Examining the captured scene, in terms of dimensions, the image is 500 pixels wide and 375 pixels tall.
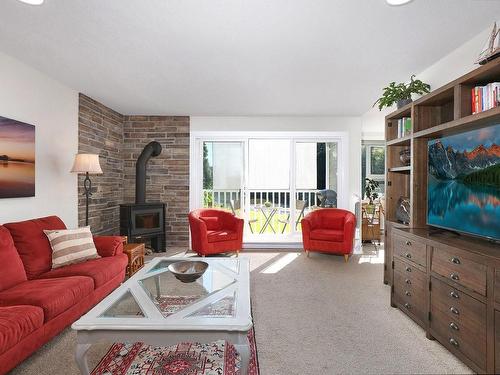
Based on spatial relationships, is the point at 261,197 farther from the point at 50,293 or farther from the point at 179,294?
the point at 50,293

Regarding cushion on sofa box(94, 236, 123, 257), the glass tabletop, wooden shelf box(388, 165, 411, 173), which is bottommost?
the glass tabletop

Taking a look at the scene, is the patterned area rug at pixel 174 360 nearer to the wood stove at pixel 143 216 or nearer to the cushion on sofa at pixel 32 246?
the cushion on sofa at pixel 32 246

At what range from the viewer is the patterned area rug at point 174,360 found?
2.01m

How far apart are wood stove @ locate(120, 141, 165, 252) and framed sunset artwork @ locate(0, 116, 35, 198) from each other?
171 cm

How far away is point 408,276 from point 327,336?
0.94 meters

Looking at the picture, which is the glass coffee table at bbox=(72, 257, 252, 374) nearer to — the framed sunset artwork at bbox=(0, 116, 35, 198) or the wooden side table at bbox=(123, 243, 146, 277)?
the wooden side table at bbox=(123, 243, 146, 277)

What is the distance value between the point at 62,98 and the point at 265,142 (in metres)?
3.67

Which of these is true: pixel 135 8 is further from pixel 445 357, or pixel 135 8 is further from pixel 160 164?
pixel 160 164

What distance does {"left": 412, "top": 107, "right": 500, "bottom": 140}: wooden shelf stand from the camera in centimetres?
211

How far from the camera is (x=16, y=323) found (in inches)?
73.9

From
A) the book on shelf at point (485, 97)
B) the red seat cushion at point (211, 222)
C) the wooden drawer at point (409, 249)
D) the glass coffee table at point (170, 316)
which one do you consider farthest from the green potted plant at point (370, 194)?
the glass coffee table at point (170, 316)

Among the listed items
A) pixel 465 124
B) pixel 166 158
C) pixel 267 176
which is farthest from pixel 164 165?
pixel 465 124

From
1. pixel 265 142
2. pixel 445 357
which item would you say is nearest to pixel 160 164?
pixel 265 142

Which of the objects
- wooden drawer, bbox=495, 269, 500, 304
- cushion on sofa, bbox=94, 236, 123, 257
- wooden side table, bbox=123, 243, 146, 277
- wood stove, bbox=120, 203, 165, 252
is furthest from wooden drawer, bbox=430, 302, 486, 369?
wood stove, bbox=120, 203, 165, 252
